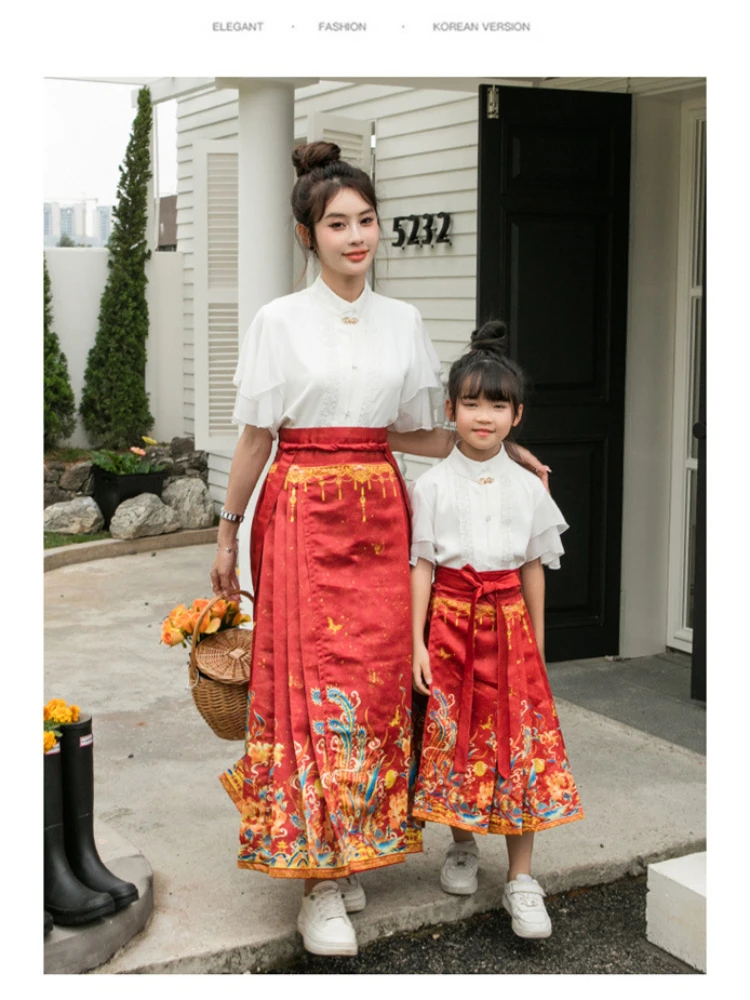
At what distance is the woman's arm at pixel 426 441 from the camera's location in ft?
10.5

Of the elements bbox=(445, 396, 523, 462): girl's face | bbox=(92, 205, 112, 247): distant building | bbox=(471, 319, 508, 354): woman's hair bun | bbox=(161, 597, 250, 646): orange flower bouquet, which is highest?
bbox=(92, 205, 112, 247): distant building

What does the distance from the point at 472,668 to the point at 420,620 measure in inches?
6.6

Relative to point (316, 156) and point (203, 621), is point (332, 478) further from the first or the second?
point (316, 156)

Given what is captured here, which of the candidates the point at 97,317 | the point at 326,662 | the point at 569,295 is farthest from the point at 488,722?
the point at 97,317

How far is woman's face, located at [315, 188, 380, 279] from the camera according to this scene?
290 cm

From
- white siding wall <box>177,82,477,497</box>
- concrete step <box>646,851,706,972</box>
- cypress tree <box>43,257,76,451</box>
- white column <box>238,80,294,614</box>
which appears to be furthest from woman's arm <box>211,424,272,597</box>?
cypress tree <box>43,257,76,451</box>

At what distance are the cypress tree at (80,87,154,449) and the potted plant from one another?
84cm

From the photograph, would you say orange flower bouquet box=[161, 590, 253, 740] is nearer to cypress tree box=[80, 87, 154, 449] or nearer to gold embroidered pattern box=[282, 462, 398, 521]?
gold embroidered pattern box=[282, 462, 398, 521]

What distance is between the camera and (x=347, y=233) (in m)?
2.91

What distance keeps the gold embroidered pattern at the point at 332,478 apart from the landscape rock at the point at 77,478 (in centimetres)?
645

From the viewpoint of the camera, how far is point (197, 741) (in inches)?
180
